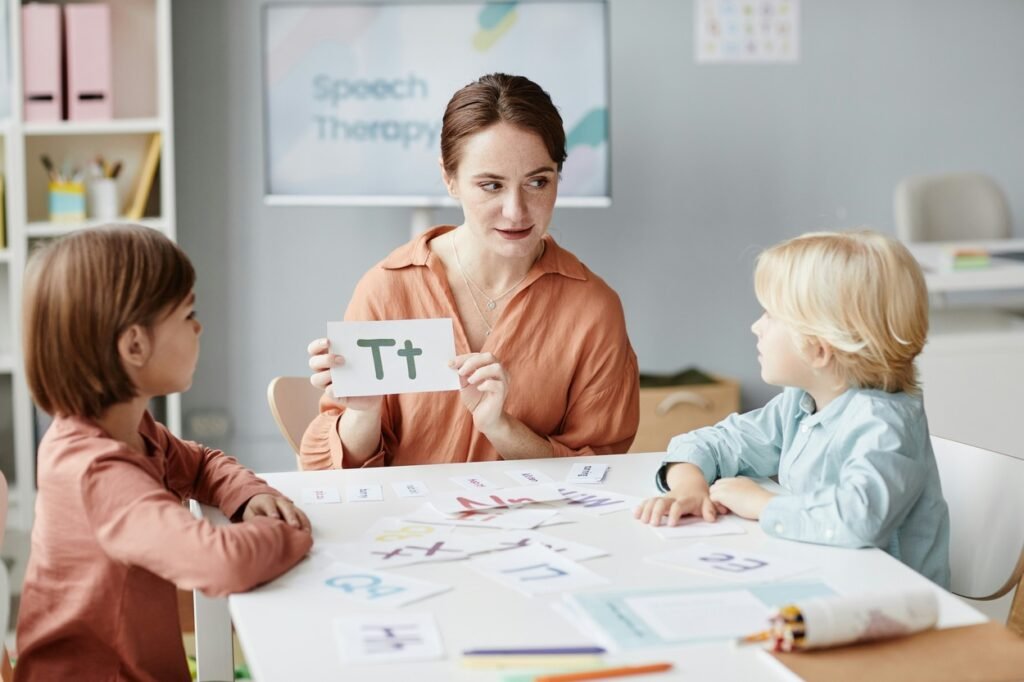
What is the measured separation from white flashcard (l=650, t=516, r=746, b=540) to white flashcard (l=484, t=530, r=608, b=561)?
12 centimetres


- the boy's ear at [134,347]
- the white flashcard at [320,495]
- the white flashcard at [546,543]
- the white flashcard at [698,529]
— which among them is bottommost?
the white flashcard at [698,529]

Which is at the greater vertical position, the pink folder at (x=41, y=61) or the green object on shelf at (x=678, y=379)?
the pink folder at (x=41, y=61)

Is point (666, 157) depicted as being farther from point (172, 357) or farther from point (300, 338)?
point (172, 357)

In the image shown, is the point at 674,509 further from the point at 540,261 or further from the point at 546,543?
the point at 540,261

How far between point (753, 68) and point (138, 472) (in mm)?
3455

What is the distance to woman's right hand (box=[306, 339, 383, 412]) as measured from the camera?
72.9 inches

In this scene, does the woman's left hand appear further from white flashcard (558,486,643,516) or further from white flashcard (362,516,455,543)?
white flashcard (362,516,455,543)

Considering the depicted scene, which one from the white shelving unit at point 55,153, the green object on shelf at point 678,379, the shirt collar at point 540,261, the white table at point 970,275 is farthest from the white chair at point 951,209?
the white shelving unit at point 55,153

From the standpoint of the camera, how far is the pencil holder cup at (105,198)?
3822 millimetres

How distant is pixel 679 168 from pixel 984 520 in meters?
2.78

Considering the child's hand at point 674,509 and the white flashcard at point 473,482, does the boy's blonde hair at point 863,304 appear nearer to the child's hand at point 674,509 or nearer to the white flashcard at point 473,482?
the child's hand at point 674,509

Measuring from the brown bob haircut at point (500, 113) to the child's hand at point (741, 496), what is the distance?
73 centimetres

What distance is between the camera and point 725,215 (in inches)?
177

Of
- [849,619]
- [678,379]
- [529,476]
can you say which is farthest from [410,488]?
[678,379]
